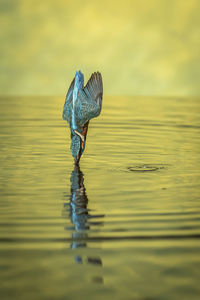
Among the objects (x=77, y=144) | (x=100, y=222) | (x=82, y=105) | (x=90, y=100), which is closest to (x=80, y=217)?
(x=100, y=222)

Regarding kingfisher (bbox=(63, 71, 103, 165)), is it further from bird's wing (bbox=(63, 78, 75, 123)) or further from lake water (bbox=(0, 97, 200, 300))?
lake water (bbox=(0, 97, 200, 300))

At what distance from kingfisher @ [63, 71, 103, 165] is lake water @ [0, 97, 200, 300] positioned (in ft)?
1.90

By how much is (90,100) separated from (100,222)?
9.47ft

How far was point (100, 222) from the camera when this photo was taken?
5.52 metres

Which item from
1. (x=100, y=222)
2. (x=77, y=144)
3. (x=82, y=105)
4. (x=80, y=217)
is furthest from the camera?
(x=77, y=144)

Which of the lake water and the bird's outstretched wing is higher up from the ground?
the bird's outstretched wing

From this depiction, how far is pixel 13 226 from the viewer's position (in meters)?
5.39

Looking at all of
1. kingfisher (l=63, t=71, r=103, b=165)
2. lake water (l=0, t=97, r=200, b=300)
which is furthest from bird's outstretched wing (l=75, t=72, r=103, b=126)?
lake water (l=0, t=97, r=200, b=300)

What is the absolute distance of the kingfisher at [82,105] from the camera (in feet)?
25.9

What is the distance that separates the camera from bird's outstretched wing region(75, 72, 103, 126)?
25.9 feet

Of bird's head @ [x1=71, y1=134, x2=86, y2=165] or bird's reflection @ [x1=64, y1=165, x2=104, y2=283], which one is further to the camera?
bird's head @ [x1=71, y1=134, x2=86, y2=165]

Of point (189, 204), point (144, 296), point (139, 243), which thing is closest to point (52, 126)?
point (189, 204)

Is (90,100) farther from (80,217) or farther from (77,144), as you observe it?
(80,217)

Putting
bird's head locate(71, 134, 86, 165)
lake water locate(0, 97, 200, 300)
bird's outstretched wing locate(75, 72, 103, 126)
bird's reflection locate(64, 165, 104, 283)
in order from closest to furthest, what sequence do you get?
lake water locate(0, 97, 200, 300) < bird's reflection locate(64, 165, 104, 283) < bird's outstretched wing locate(75, 72, 103, 126) < bird's head locate(71, 134, 86, 165)
